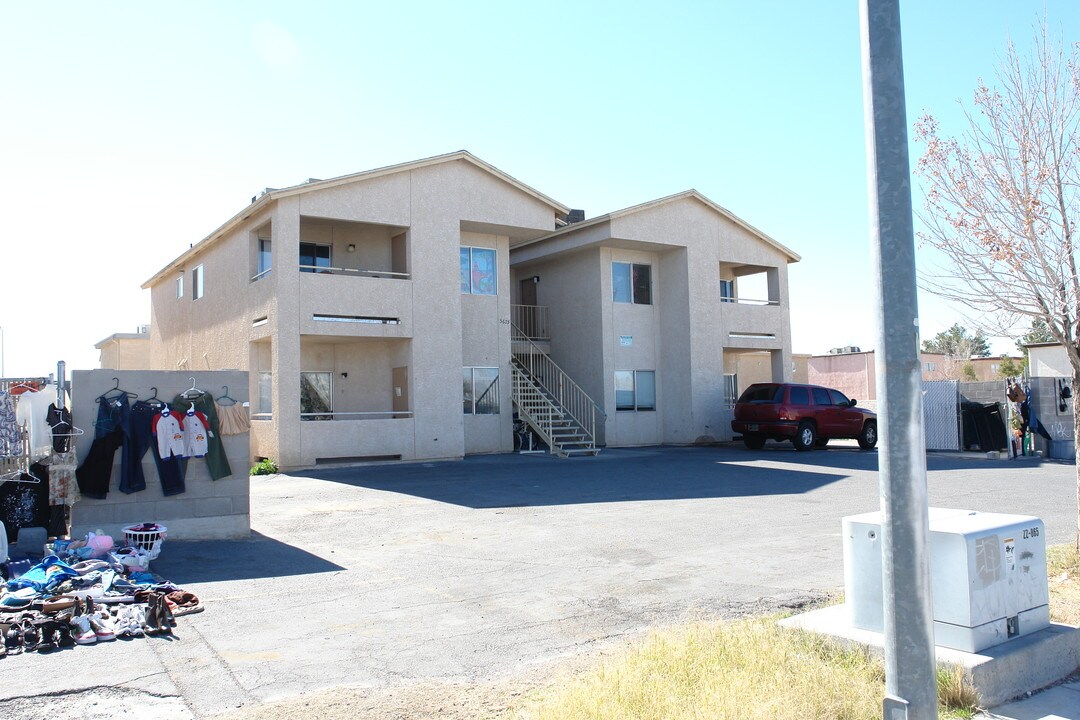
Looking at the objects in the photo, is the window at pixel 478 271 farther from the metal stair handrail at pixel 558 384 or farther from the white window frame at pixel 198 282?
A: the white window frame at pixel 198 282

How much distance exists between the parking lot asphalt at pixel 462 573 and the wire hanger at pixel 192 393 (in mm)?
1702

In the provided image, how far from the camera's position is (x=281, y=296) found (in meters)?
18.0

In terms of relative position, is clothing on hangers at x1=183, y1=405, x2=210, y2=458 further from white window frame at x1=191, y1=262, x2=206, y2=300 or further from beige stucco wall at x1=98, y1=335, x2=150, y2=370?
beige stucco wall at x1=98, y1=335, x2=150, y2=370

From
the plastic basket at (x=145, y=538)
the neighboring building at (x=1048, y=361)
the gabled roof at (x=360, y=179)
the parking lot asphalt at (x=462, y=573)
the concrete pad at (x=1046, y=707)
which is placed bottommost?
the concrete pad at (x=1046, y=707)

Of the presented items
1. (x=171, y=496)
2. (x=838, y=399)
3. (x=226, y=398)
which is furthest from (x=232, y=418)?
(x=838, y=399)

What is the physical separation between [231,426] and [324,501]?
3.78m

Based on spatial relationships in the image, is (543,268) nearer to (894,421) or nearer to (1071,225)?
(1071,225)

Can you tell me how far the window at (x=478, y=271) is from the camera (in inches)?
842

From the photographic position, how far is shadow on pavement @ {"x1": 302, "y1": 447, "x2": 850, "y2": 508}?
13789mm

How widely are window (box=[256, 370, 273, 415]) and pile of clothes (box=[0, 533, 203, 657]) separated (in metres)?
12.6

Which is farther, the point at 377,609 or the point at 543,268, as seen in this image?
the point at 543,268

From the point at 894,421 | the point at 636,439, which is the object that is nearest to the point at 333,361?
the point at 636,439

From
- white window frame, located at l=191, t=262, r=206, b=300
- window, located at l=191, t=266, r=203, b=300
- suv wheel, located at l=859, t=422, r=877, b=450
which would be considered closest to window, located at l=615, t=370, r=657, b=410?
suv wheel, located at l=859, t=422, r=877, b=450

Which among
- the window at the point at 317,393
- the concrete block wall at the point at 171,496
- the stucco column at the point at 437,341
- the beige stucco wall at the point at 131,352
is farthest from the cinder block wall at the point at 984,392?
the beige stucco wall at the point at 131,352
